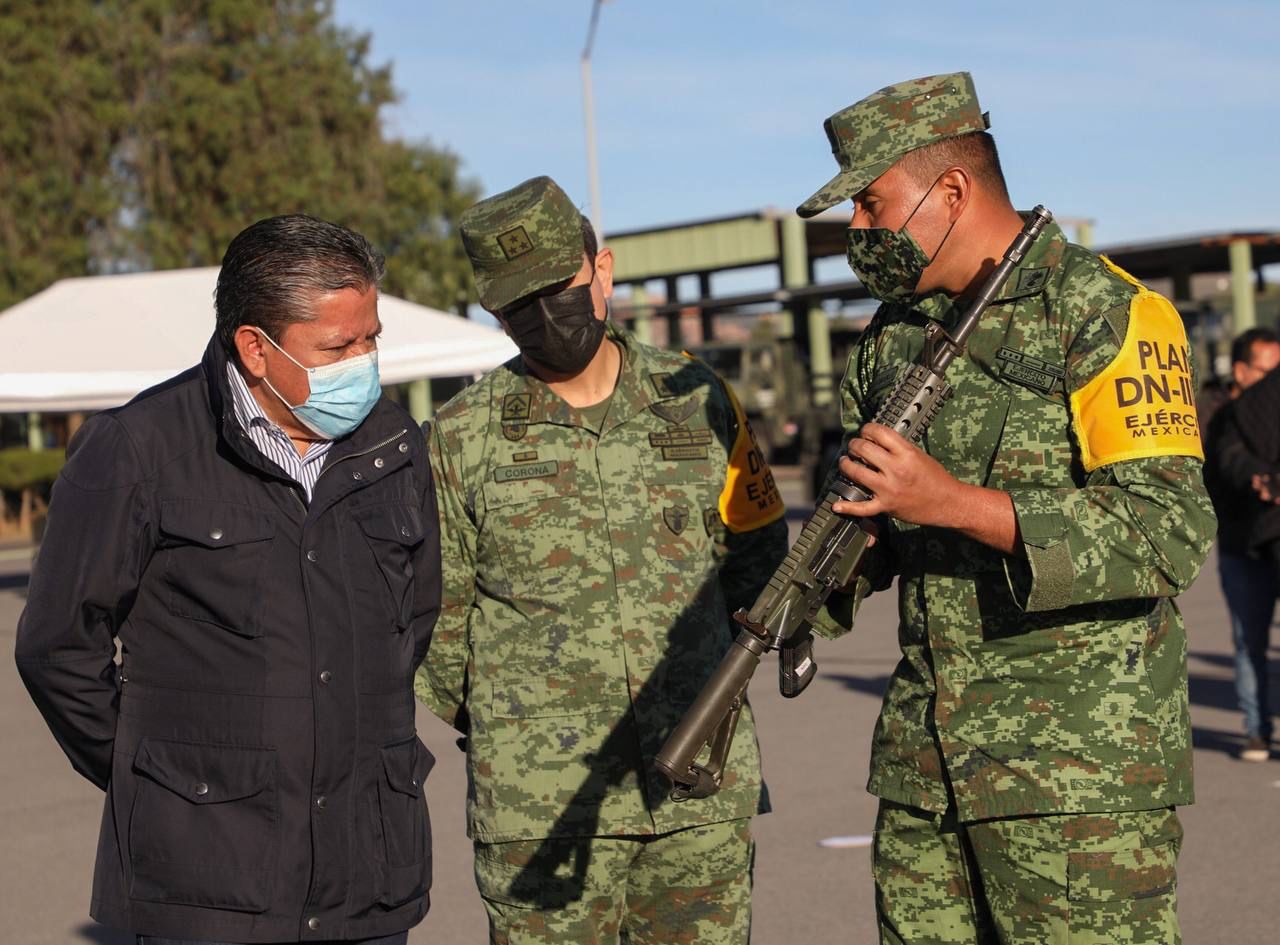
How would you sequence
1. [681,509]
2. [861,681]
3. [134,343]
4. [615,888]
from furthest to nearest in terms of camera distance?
[134,343]
[861,681]
[681,509]
[615,888]

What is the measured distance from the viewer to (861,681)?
10.2m

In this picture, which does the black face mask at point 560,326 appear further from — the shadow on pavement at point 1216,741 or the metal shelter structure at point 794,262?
the metal shelter structure at point 794,262

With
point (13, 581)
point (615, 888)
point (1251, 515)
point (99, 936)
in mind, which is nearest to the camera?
point (615, 888)

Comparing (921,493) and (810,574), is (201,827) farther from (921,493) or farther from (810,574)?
(921,493)

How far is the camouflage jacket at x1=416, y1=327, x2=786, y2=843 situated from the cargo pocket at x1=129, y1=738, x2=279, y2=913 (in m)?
0.86

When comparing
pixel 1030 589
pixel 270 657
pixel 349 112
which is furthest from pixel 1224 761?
pixel 349 112

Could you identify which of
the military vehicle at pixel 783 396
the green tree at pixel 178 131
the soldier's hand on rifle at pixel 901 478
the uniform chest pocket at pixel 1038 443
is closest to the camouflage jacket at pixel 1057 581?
the uniform chest pocket at pixel 1038 443

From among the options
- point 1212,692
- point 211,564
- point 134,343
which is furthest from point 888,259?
point 134,343

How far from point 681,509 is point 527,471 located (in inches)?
13.4

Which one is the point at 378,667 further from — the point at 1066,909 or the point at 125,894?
the point at 1066,909

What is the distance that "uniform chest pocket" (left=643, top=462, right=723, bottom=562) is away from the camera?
3.54 m

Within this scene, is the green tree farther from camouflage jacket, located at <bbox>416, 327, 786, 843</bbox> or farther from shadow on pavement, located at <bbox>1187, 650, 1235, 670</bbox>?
camouflage jacket, located at <bbox>416, 327, 786, 843</bbox>

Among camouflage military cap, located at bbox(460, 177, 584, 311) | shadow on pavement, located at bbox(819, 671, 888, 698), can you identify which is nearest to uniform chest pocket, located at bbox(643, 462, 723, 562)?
camouflage military cap, located at bbox(460, 177, 584, 311)

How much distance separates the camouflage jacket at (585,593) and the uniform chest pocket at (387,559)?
57cm
